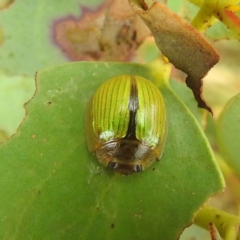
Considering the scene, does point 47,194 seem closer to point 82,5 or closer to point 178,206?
point 178,206

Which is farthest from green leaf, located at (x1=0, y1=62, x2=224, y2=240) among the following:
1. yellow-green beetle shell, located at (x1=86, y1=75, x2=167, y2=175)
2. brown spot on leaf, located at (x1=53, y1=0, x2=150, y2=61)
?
brown spot on leaf, located at (x1=53, y1=0, x2=150, y2=61)

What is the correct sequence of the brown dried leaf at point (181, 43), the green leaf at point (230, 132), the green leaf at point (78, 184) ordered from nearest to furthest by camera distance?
the brown dried leaf at point (181, 43) < the green leaf at point (78, 184) < the green leaf at point (230, 132)

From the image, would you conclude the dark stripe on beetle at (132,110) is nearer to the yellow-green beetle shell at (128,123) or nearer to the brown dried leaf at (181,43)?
the yellow-green beetle shell at (128,123)

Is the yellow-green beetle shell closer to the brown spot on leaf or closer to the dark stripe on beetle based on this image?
the dark stripe on beetle

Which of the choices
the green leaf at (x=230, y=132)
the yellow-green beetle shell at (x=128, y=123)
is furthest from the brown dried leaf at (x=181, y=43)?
the green leaf at (x=230, y=132)

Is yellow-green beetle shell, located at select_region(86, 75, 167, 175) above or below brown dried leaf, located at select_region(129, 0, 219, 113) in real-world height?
below

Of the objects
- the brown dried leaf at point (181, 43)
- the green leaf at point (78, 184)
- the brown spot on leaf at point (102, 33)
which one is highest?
the brown dried leaf at point (181, 43)
